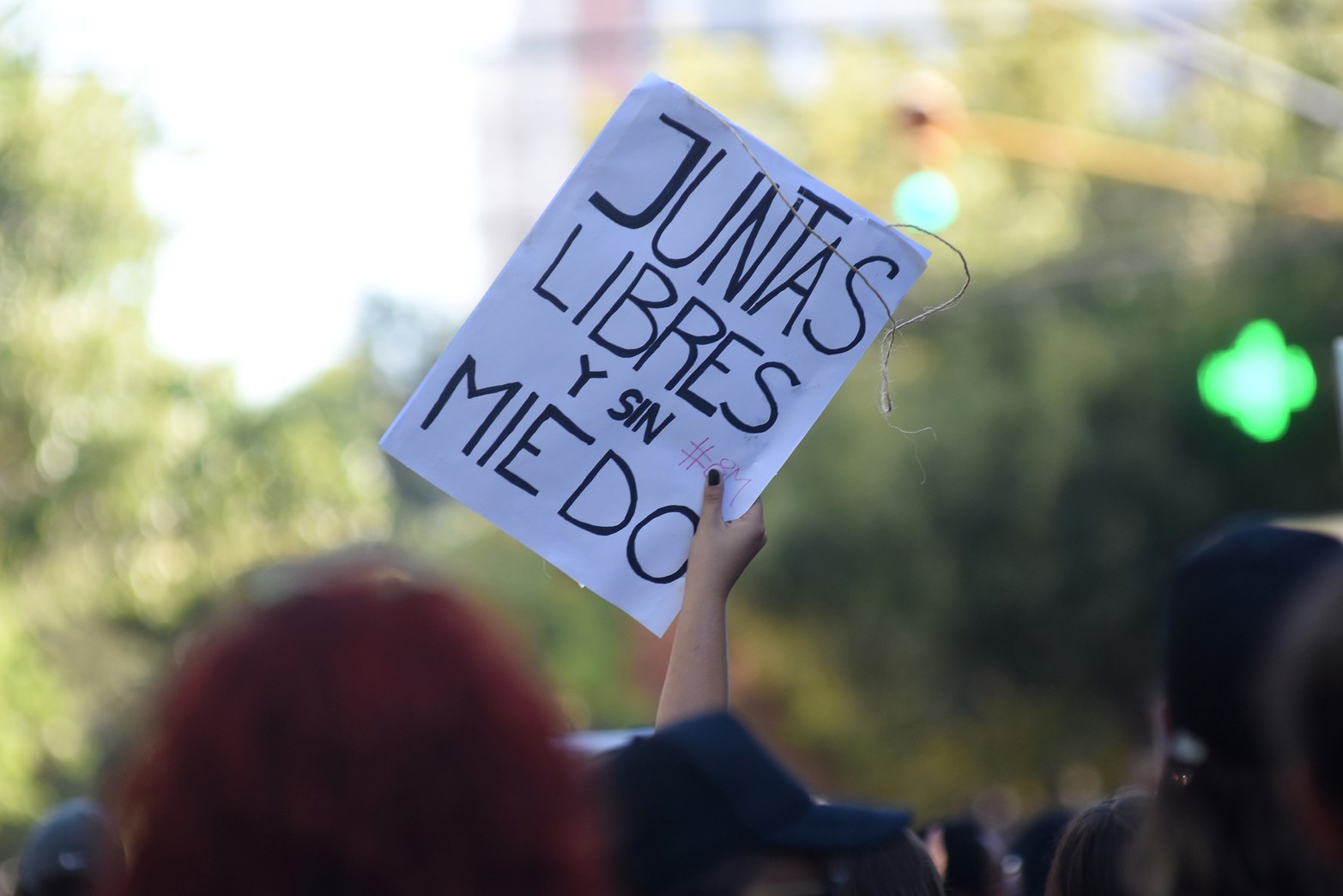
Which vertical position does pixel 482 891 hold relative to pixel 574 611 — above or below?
above

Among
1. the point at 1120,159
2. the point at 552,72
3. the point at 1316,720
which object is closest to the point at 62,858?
the point at 1316,720

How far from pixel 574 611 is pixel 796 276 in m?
25.7

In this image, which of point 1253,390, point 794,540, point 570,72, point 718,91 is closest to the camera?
point 1253,390

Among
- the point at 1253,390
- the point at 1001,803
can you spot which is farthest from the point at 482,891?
the point at 1001,803

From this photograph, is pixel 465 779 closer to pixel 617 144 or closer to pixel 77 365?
pixel 617 144

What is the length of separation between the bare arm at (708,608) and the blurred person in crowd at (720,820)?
1.97 feet

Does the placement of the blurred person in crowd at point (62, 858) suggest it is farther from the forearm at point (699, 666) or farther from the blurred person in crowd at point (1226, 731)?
the blurred person in crowd at point (1226, 731)

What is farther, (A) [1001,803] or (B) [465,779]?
(A) [1001,803]

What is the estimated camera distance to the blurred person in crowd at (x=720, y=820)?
5.31 ft

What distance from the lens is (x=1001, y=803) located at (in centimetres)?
2141

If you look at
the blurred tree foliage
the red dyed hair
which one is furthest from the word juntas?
the blurred tree foliage

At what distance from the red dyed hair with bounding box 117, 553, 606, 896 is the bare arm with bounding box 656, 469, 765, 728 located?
104 centimetres

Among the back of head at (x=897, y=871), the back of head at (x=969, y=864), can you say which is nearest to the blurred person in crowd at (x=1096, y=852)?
the back of head at (x=897, y=871)

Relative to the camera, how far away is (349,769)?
1230mm
